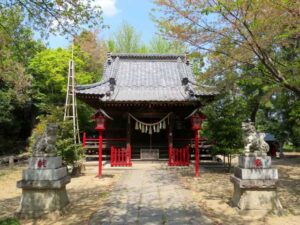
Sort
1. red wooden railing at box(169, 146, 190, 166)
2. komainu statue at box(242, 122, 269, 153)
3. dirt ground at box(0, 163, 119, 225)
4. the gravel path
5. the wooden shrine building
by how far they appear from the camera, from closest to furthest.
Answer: the gravel path
dirt ground at box(0, 163, 119, 225)
komainu statue at box(242, 122, 269, 153)
red wooden railing at box(169, 146, 190, 166)
the wooden shrine building

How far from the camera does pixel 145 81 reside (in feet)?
65.5

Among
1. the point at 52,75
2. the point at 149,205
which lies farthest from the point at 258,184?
the point at 52,75

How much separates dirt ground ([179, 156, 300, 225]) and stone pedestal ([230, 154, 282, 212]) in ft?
0.76

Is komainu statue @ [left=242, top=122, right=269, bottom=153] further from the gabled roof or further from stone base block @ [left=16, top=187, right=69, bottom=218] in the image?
the gabled roof

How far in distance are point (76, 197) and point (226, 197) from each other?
433 centimetres

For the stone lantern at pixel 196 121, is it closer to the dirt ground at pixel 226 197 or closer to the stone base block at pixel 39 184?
the dirt ground at pixel 226 197

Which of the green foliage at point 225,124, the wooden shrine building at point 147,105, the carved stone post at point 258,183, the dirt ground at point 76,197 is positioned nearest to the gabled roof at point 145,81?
the wooden shrine building at point 147,105

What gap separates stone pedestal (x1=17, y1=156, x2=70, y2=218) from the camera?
7305mm

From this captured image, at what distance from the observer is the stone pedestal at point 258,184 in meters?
7.30

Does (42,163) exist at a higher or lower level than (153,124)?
lower

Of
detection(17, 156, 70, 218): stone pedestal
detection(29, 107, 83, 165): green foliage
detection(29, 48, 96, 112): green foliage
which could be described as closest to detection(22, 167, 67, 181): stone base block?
detection(17, 156, 70, 218): stone pedestal

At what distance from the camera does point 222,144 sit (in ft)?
46.1

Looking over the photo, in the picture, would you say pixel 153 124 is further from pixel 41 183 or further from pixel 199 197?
pixel 41 183

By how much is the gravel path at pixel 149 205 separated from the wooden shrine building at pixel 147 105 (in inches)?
213
